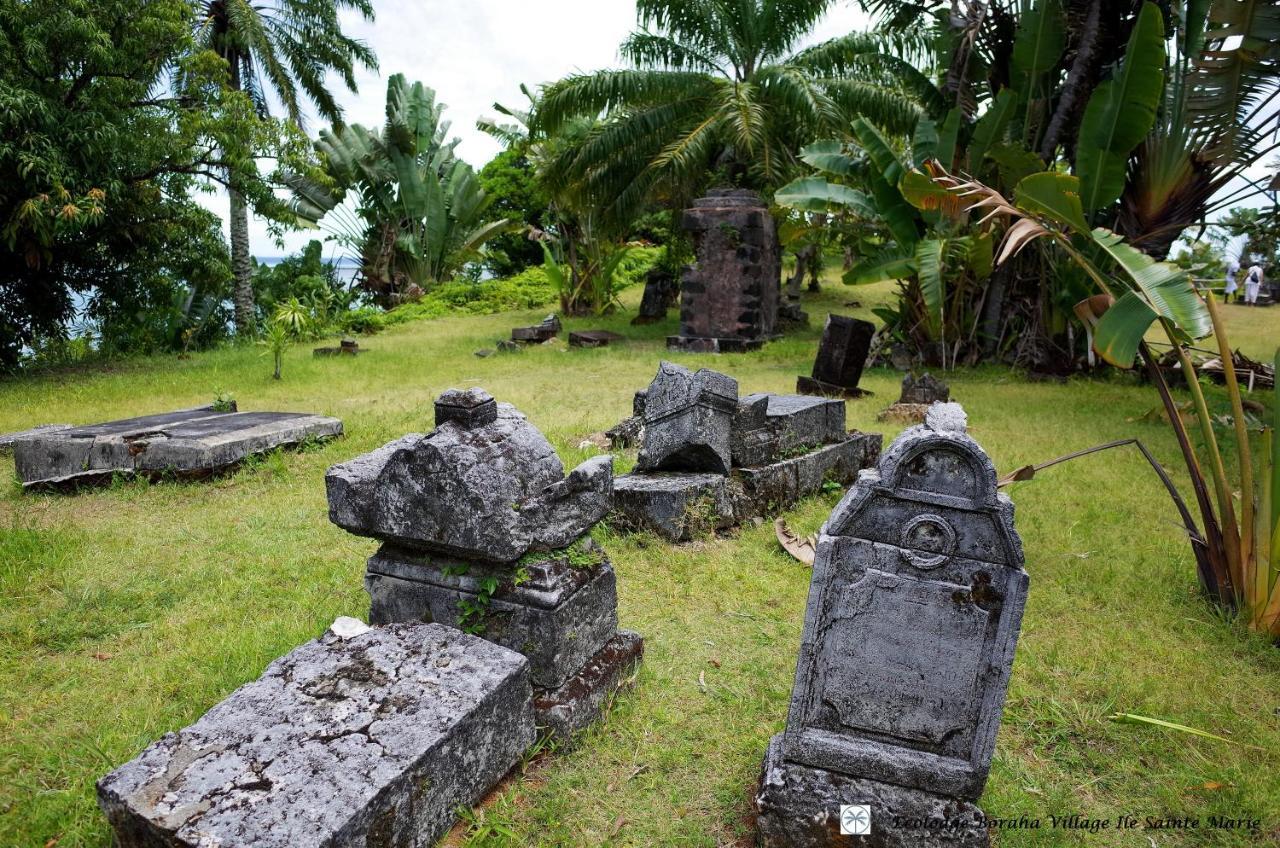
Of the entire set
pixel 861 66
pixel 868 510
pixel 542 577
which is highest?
pixel 861 66

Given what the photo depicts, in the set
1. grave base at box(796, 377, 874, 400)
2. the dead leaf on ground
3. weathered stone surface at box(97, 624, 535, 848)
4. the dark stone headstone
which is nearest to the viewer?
weathered stone surface at box(97, 624, 535, 848)

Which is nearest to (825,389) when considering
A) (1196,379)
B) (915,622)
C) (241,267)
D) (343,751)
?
(1196,379)

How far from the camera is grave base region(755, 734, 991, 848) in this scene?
2537 mm

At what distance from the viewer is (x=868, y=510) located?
254cm

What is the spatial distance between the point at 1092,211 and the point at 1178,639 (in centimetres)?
566

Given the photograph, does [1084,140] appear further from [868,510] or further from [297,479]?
[297,479]

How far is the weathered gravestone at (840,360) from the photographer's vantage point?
29.6 feet

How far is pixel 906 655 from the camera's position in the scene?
2.62 meters

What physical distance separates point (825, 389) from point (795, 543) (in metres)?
4.53

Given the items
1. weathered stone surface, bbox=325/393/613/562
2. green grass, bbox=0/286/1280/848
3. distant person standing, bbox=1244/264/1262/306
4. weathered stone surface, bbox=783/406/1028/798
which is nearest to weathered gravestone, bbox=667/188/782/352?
green grass, bbox=0/286/1280/848

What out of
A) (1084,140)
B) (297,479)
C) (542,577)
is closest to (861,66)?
(1084,140)

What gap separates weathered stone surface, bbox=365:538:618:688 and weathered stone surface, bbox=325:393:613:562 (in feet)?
0.27

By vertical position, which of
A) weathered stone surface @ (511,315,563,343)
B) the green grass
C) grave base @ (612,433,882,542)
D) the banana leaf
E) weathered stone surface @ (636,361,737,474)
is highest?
the banana leaf

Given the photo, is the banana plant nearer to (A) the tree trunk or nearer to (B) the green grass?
(B) the green grass
